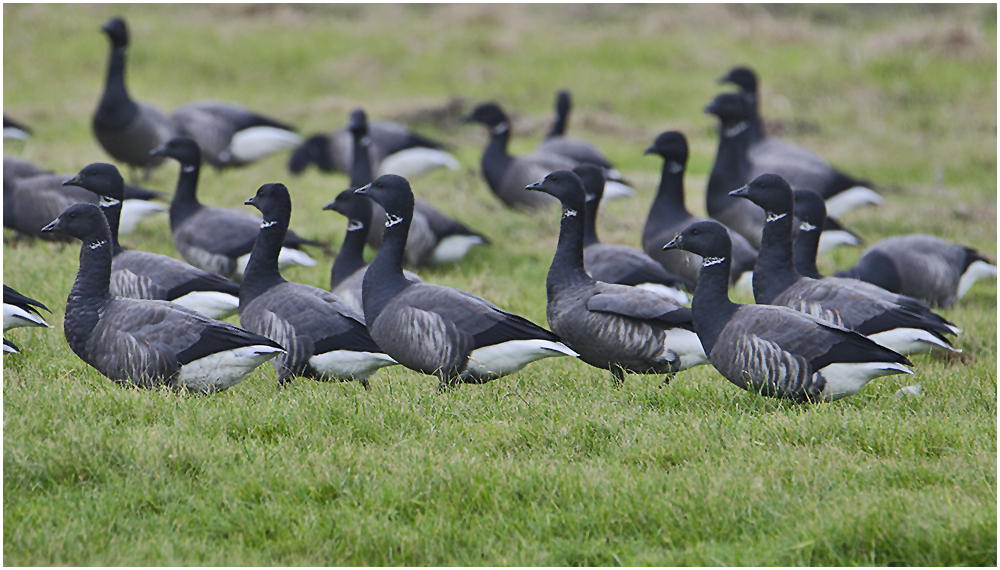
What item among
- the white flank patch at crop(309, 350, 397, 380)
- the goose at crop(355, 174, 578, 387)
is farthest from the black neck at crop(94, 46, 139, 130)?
the white flank patch at crop(309, 350, 397, 380)

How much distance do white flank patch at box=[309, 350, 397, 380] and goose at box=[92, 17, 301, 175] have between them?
6972 millimetres

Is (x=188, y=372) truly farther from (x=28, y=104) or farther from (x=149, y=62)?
(x=149, y=62)

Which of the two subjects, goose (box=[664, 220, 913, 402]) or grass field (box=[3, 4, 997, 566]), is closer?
grass field (box=[3, 4, 997, 566])

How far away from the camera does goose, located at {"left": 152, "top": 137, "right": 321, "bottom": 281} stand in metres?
9.92

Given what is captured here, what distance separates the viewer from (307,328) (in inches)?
270

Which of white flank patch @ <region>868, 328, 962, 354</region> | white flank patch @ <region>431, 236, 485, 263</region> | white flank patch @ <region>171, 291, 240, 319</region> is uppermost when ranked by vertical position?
white flank patch @ <region>868, 328, 962, 354</region>

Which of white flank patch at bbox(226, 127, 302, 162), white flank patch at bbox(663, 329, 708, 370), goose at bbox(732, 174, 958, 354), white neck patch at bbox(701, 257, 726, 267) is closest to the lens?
white neck patch at bbox(701, 257, 726, 267)

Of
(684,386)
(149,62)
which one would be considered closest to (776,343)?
(684,386)

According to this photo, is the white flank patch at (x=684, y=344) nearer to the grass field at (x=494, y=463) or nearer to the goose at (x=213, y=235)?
the grass field at (x=494, y=463)

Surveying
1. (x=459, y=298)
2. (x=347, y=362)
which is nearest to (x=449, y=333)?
(x=459, y=298)

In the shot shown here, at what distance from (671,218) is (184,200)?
5.45 metres

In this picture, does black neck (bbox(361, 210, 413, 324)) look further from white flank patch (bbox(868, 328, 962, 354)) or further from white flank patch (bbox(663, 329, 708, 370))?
white flank patch (bbox(868, 328, 962, 354))

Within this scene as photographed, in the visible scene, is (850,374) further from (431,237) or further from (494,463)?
(431,237)

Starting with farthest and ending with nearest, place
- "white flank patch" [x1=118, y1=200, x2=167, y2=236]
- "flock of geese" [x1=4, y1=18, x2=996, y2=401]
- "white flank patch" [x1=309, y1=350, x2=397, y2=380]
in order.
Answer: "white flank patch" [x1=118, y1=200, x2=167, y2=236]
"white flank patch" [x1=309, y1=350, x2=397, y2=380]
"flock of geese" [x1=4, y1=18, x2=996, y2=401]
